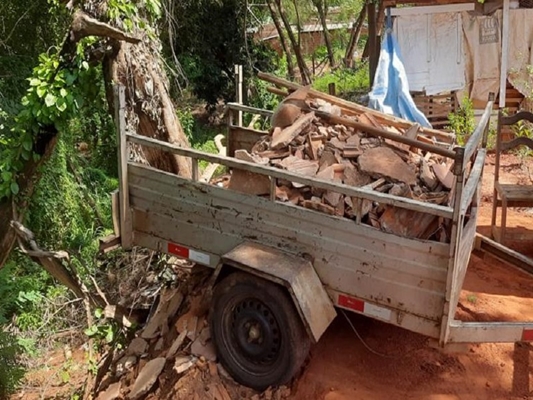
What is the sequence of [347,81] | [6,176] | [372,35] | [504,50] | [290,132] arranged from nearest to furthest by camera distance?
[290,132]
[6,176]
[504,50]
[372,35]
[347,81]

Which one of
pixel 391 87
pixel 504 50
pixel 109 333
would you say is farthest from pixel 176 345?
pixel 504 50

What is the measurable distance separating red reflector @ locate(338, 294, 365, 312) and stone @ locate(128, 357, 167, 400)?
144 centimetres

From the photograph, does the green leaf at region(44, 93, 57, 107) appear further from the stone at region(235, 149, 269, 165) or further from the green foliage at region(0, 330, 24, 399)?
the green foliage at region(0, 330, 24, 399)

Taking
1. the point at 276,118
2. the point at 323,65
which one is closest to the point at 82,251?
the point at 276,118

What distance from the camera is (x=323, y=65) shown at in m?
20.6

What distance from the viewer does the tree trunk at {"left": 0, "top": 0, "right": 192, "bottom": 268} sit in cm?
497

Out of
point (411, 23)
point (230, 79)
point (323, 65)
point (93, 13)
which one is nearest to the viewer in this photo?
point (93, 13)

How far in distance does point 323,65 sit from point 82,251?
15159 millimetres

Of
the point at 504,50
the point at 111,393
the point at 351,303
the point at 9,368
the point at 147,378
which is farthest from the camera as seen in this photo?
the point at 504,50

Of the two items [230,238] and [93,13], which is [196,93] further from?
[230,238]

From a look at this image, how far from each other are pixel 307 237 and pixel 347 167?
24.8 inches

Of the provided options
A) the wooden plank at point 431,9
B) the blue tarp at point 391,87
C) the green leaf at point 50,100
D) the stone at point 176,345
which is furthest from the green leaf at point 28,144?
the wooden plank at point 431,9

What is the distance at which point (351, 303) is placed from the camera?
3.44 m

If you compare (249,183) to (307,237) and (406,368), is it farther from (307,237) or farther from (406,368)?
(406,368)
